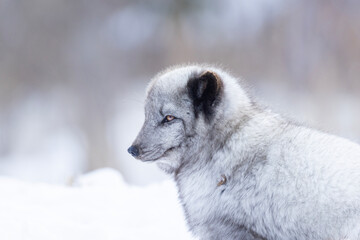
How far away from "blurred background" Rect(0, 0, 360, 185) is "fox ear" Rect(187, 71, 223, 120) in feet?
24.4

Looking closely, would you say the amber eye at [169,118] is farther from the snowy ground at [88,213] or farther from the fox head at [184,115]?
the snowy ground at [88,213]

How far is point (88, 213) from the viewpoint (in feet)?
15.1

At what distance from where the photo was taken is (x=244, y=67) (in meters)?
12.4

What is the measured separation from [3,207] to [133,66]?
29.6 feet

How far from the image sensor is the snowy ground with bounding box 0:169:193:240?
390 cm

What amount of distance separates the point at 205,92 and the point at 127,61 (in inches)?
380

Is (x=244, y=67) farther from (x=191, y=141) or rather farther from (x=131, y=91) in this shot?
(x=191, y=141)

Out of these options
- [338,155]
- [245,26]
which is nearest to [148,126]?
[338,155]

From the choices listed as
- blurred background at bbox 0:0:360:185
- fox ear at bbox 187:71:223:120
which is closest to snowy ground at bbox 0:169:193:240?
fox ear at bbox 187:71:223:120

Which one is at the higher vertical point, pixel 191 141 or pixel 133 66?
pixel 133 66

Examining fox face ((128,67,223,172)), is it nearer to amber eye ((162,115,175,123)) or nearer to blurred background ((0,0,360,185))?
amber eye ((162,115,175,123))

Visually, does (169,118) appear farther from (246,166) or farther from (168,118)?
(246,166)

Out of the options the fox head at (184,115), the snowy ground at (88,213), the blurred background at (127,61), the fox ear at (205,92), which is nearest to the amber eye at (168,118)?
the fox head at (184,115)

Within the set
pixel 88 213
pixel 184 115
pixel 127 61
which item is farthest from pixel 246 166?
pixel 127 61
